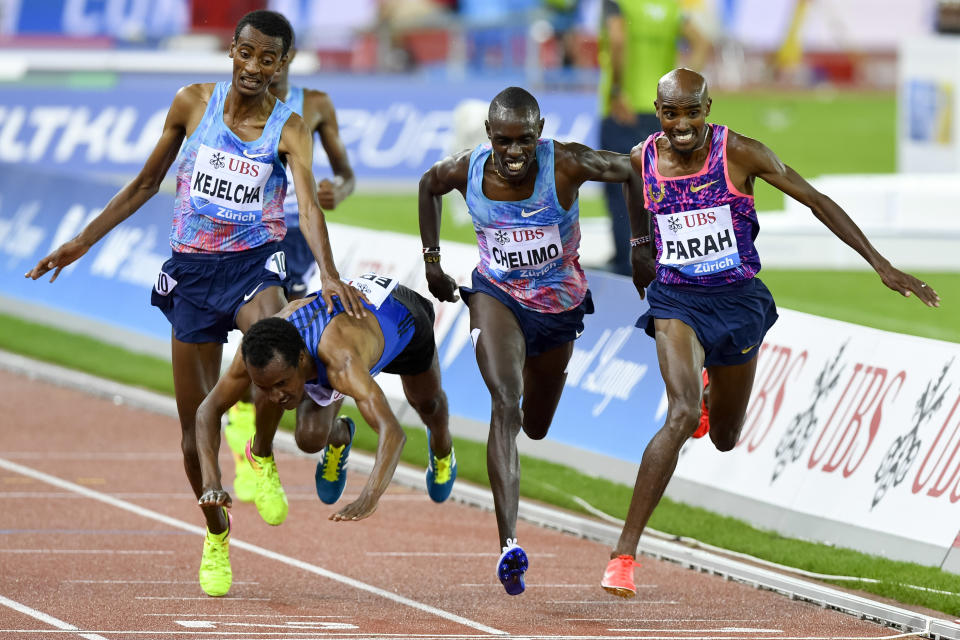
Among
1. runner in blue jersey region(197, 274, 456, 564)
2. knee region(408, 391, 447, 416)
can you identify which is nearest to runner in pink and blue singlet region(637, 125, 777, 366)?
runner in blue jersey region(197, 274, 456, 564)

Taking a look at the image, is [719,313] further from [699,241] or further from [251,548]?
[251,548]

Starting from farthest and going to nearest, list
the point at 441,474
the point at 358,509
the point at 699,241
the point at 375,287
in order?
1. the point at 441,474
2. the point at 375,287
3. the point at 699,241
4. the point at 358,509

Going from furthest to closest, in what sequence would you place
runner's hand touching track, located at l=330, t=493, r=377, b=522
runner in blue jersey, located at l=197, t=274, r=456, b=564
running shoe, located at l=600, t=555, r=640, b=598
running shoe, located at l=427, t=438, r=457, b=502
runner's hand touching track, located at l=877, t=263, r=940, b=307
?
1. running shoe, located at l=427, t=438, r=457, b=502
2. runner's hand touching track, located at l=877, t=263, r=940, b=307
3. running shoe, located at l=600, t=555, r=640, b=598
4. runner in blue jersey, located at l=197, t=274, r=456, b=564
5. runner's hand touching track, located at l=330, t=493, r=377, b=522

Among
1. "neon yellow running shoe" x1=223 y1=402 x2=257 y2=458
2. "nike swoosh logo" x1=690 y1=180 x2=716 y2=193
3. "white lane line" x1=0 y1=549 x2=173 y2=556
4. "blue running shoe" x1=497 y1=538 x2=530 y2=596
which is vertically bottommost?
"white lane line" x1=0 y1=549 x2=173 y2=556

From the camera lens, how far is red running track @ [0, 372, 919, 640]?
8141mm

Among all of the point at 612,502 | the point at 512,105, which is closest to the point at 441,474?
the point at 612,502

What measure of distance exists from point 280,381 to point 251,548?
233cm

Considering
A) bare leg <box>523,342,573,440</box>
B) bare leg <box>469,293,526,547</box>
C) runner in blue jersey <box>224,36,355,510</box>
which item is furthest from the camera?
runner in blue jersey <box>224,36,355,510</box>

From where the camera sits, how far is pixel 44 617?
8.17 m

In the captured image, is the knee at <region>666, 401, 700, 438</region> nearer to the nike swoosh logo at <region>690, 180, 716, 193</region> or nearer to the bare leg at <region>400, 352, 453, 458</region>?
the nike swoosh logo at <region>690, 180, 716, 193</region>

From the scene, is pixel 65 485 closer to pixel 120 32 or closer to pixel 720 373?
pixel 720 373

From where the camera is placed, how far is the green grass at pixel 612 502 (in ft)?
29.4

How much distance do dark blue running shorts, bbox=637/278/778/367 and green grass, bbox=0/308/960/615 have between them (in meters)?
1.36

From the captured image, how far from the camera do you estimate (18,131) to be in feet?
75.6
